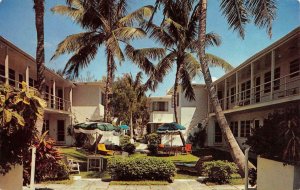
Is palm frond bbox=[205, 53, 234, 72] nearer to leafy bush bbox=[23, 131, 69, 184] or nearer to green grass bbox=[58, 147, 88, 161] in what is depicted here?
green grass bbox=[58, 147, 88, 161]

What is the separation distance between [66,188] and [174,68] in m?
13.5

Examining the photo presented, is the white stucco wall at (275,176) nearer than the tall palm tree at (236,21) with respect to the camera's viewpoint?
Yes

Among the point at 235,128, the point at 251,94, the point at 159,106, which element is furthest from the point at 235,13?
the point at 159,106

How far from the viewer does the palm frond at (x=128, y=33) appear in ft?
54.8

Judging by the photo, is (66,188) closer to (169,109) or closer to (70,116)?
(70,116)

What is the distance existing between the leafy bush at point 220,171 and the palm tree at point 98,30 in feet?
27.9

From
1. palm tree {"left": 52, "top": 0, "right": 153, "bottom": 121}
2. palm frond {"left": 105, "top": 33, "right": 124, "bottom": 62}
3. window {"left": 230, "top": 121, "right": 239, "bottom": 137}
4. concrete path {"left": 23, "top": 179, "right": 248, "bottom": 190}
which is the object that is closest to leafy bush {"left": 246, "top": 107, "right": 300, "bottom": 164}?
concrete path {"left": 23, "top": 179, "right": 248, "bottom": 190}

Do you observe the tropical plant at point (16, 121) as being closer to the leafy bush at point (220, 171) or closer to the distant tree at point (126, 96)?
the leafy bush at point (220, 171)

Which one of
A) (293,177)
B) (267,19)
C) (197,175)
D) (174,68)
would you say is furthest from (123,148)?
(293,177)

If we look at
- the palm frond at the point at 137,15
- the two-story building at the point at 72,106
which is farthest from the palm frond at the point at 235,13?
the two-story building at the point at 72,106

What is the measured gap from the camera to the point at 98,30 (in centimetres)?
1842

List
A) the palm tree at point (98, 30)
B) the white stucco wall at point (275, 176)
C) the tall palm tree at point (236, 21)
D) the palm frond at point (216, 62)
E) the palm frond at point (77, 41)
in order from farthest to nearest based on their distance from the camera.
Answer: the palm frond at point (216, 62)
the palm frond at point (77, 41)
the palm tree at point (98, 30)
the tall palm tree at point (236, 21)
the white stucco wall at point (275, 176)

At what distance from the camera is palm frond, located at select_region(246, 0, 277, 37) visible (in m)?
9.05

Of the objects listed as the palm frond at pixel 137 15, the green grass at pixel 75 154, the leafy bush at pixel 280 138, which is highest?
the palm frond at pixel 137 15
